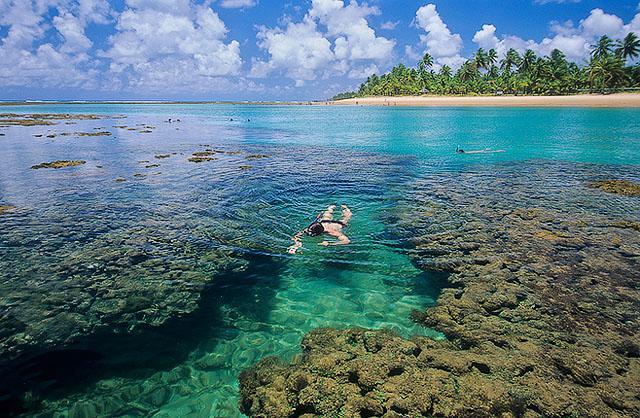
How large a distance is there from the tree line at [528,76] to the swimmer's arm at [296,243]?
129m

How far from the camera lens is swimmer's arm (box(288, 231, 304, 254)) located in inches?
494

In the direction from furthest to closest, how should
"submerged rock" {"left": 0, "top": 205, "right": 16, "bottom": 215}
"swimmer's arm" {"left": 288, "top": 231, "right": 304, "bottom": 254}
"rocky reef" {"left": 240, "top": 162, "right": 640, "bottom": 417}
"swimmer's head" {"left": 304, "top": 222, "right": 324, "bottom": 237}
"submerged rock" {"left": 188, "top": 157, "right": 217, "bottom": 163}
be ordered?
"submerged rock" {"left": 188, "top": 157, "right": 217, "bottom": 163}, "submerged rock" {"left": 0, "top": 205, "right": 16, "bottom": 215}, "swimmer's head" {"left": 304, "top": 222, "right": 324, "bottom": 237}, "swimmer's arm" {"left": 288, "top": 231, "right": 304, "bottom": 254}, "rocky reef" {"left": 240, "top": 162, "right": 640, "bottom": 417}

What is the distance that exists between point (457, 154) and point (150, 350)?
31.9 m

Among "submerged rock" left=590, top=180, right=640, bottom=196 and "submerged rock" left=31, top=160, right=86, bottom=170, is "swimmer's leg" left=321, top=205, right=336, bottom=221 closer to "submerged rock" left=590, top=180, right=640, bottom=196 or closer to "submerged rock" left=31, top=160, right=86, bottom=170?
"submerged rock" left=590, top=180, right=640, bottom=196

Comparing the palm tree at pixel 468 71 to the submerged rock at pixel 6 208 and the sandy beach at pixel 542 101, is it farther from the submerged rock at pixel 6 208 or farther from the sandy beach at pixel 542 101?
the submerged rock at pixel 6 208

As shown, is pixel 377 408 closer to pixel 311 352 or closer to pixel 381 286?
pixel 311 352

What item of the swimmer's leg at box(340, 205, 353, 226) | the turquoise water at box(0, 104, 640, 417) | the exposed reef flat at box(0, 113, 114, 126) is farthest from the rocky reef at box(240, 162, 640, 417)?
the exposed reef flat at box(0, 113, 114, 126)

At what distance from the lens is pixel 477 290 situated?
9.48 meters

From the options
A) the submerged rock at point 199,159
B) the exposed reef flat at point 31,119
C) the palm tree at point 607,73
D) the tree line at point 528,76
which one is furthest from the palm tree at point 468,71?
the submerged rock at point 199,159

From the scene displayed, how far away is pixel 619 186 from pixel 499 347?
1807 centimetres

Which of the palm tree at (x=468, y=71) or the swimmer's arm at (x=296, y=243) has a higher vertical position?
the palm tree at (x=468, y=71)

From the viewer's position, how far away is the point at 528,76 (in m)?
126

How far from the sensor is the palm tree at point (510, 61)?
141887mm

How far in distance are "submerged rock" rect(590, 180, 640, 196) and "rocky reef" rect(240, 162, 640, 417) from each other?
7164 millimetres
